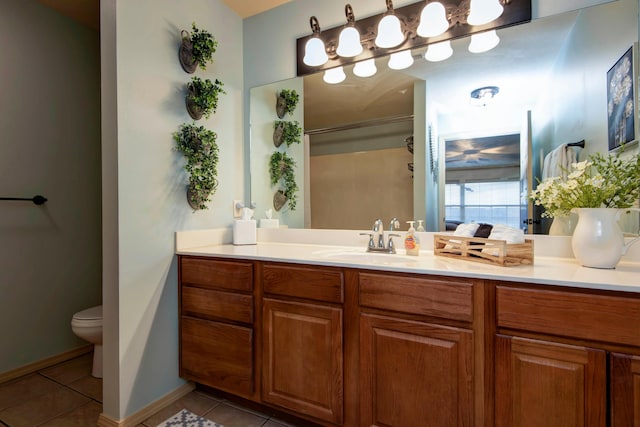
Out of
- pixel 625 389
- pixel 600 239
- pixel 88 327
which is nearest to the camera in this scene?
pixel 625 389

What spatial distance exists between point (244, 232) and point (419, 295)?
121 cm

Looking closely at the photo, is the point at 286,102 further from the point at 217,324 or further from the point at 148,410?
the point at 148,410

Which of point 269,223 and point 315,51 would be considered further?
point 269,223

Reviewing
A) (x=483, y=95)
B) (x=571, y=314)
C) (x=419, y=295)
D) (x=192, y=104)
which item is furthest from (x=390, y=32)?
(x=571, y=314)

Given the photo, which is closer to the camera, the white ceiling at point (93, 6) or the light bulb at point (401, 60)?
the light bulb at point (401, 60)

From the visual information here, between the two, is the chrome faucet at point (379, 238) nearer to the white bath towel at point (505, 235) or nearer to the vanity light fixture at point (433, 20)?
the white bath towel at point (505, 235)

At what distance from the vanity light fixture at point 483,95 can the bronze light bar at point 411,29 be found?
0.93 ft

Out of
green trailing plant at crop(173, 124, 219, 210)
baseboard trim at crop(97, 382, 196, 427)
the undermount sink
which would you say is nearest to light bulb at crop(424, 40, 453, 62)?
the undermount sink

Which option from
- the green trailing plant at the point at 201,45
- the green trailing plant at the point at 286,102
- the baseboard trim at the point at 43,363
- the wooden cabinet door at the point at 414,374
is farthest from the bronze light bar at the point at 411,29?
the baseboard trim at the point at 43,363

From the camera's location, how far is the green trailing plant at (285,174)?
210cm

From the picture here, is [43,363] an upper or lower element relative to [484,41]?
lower

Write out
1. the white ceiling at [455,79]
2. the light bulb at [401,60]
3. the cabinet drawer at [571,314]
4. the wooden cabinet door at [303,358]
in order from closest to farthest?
the cabinet drawer at [571,314] → the wooden cabinet door at [303,358] → the white ceiling at [455,79] → the light bulb at [401,60]

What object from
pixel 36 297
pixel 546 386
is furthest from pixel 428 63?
pixel 36 297

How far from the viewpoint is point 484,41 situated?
1532mm
